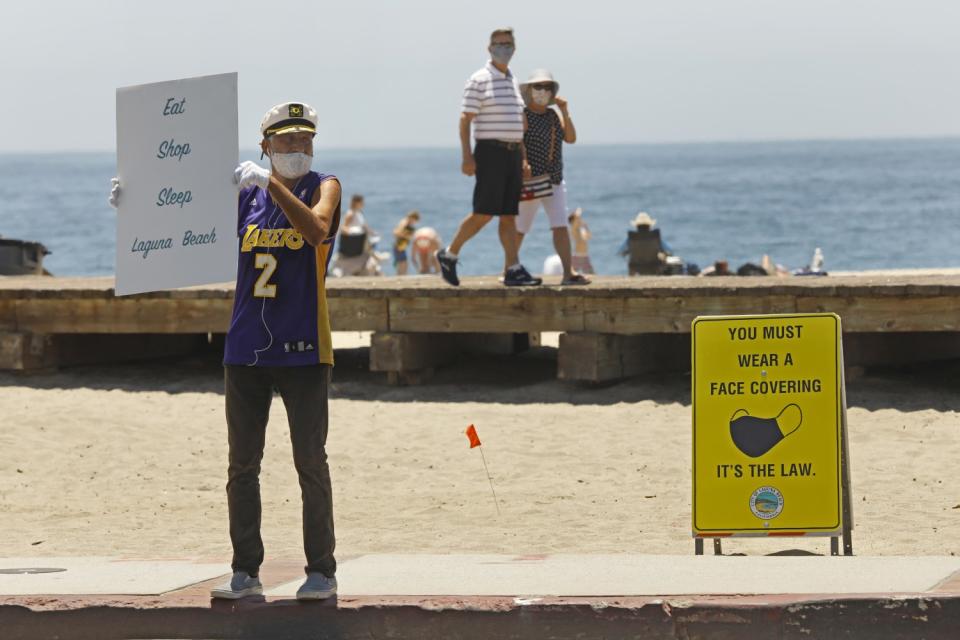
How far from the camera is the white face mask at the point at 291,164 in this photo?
5.58 m

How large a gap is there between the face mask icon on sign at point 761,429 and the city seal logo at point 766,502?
158 millimetres

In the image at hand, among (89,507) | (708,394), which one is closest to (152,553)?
(89,507)

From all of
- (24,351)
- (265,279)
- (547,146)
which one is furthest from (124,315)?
(265,279)

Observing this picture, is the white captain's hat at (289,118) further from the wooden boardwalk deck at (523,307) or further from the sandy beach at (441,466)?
the wooden boardwalk deck at (523,307)

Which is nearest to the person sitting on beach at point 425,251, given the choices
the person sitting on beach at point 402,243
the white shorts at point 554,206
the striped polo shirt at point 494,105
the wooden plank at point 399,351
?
the person sitting on beach at point 402,243

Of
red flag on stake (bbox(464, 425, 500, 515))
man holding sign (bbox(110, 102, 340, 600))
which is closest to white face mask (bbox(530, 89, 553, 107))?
red flag on stake (bbox(464, 425, 500, 515))

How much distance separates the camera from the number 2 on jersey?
559cm

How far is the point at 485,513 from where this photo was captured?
8445 millimetres

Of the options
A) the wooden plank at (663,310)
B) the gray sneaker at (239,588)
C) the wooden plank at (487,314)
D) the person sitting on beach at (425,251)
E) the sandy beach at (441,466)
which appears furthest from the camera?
the person sitting on beach at (425,251)

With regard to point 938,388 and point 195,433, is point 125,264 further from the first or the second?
point 938,388

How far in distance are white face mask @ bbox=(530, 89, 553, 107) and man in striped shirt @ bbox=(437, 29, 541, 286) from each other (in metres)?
0.12

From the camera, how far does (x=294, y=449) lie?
568 cm

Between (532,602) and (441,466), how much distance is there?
4.15 metres

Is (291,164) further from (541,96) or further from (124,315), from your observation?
(124,315)
